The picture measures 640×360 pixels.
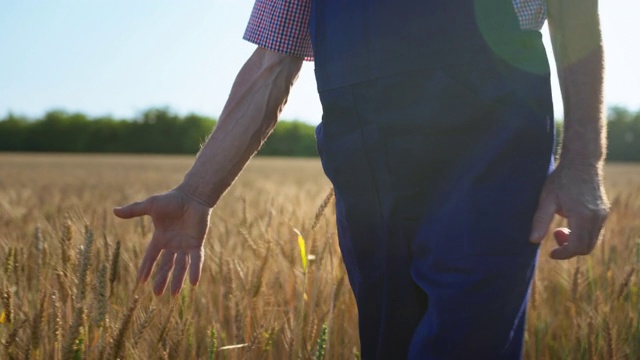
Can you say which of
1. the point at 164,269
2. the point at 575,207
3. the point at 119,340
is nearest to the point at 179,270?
the point at 164,269

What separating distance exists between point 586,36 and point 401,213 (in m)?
0.40

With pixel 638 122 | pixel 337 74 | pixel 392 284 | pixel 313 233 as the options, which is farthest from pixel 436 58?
pixel 638 122

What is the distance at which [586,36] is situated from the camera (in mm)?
1137

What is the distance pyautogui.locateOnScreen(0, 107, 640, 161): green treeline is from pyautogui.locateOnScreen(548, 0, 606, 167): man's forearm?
4201cm

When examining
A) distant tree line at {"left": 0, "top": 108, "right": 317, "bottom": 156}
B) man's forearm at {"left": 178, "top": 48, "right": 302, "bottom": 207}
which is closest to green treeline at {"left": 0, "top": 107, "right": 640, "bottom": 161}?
distant tree line at {"left": 0, "top": 108, "right": 317, "bottom": 156}

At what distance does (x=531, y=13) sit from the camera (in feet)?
3.76

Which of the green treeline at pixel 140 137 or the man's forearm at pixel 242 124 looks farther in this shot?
the green treeline at pixel 140 137

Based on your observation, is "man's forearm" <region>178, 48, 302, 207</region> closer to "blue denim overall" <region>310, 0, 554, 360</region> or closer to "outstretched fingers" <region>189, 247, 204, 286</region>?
"outstretched fingers" <region>189, 247, 204, 286</region>

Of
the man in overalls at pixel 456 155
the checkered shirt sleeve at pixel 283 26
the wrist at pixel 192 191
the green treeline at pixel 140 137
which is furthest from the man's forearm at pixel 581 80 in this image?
the green treeline at pixel 140 137

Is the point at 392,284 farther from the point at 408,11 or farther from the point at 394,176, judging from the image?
the point at 408,11

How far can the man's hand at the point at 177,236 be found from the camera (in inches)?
54.7

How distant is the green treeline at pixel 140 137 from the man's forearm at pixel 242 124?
41.7m

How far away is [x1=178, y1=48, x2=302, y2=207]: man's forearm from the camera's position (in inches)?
55.4

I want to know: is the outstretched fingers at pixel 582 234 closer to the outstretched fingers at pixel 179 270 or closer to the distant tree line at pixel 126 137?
the outstretched fingers at pixel 179 270
